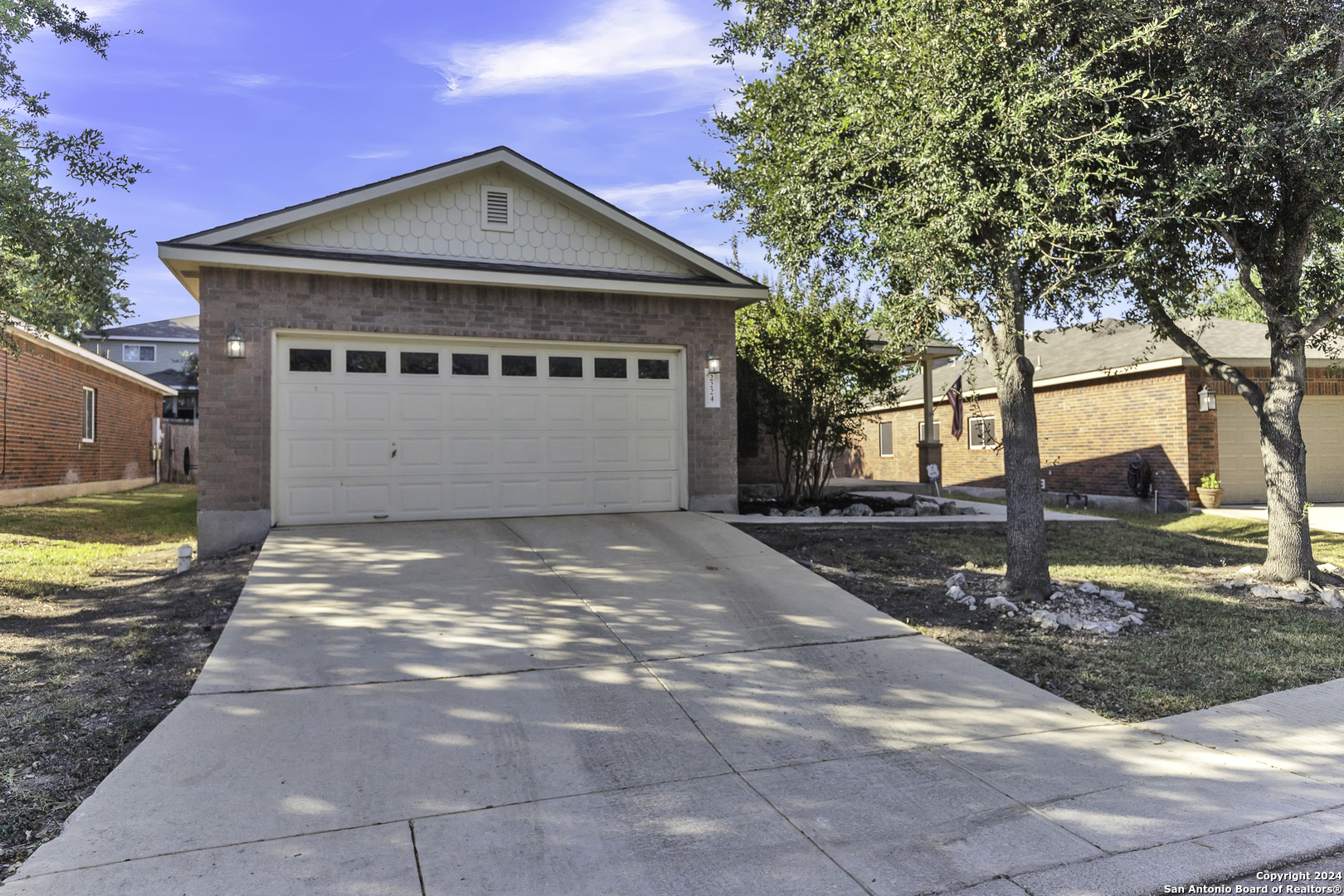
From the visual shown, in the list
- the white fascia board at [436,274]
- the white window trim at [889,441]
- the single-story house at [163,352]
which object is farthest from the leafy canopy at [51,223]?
the single-story house at [163,352]

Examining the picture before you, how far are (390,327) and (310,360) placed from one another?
102 centimetres

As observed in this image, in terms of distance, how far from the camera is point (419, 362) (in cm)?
1022

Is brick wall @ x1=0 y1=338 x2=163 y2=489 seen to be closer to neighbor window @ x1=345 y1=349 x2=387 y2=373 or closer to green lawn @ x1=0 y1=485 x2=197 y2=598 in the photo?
green lawn @ x1=0 y1=485 x2=197 y2=598

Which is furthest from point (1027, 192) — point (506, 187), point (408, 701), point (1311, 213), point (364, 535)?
point (364, 535)

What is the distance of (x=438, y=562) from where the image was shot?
26.0 feet

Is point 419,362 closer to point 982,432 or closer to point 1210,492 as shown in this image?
point 1210,492

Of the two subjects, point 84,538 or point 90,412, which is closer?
point 84,538

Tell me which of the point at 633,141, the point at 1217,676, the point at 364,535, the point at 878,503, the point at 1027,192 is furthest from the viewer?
the point at 878,503

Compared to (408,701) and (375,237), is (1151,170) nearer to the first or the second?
(408,701)

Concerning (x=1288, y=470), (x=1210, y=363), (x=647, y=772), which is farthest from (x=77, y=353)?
(x=1288, y=470)

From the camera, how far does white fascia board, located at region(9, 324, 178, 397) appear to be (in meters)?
14.7

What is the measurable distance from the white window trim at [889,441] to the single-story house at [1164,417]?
5196 millimetres

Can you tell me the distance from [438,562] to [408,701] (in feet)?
10.6

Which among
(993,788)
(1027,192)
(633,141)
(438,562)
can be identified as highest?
(633,141)
